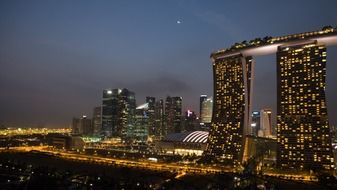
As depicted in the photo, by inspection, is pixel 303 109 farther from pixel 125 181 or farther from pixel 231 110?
pixel 125 181

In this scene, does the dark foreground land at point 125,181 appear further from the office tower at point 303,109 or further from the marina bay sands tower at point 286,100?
the marina bay sands tower at point 286,100

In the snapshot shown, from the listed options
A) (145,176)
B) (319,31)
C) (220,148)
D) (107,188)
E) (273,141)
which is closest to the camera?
(107,188)

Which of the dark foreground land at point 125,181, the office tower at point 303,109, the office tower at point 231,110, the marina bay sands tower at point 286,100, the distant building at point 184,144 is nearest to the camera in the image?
the dark foreground land at point 125,181

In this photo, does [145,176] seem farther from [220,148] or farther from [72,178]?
[220,148]

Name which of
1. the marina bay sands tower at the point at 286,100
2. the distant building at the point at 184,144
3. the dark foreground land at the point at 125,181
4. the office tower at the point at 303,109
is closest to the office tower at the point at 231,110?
the marina bay sands tower at the point at 286,100

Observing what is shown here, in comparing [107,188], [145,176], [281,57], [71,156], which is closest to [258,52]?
[281,57]

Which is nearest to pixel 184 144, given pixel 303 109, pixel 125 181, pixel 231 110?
pixel 231 110

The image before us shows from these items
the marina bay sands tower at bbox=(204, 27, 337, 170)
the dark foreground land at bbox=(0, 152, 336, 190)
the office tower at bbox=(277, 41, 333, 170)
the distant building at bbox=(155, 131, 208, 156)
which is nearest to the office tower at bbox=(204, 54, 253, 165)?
the marina bay sands tower at bbox=(204, 27, 337, 170)
